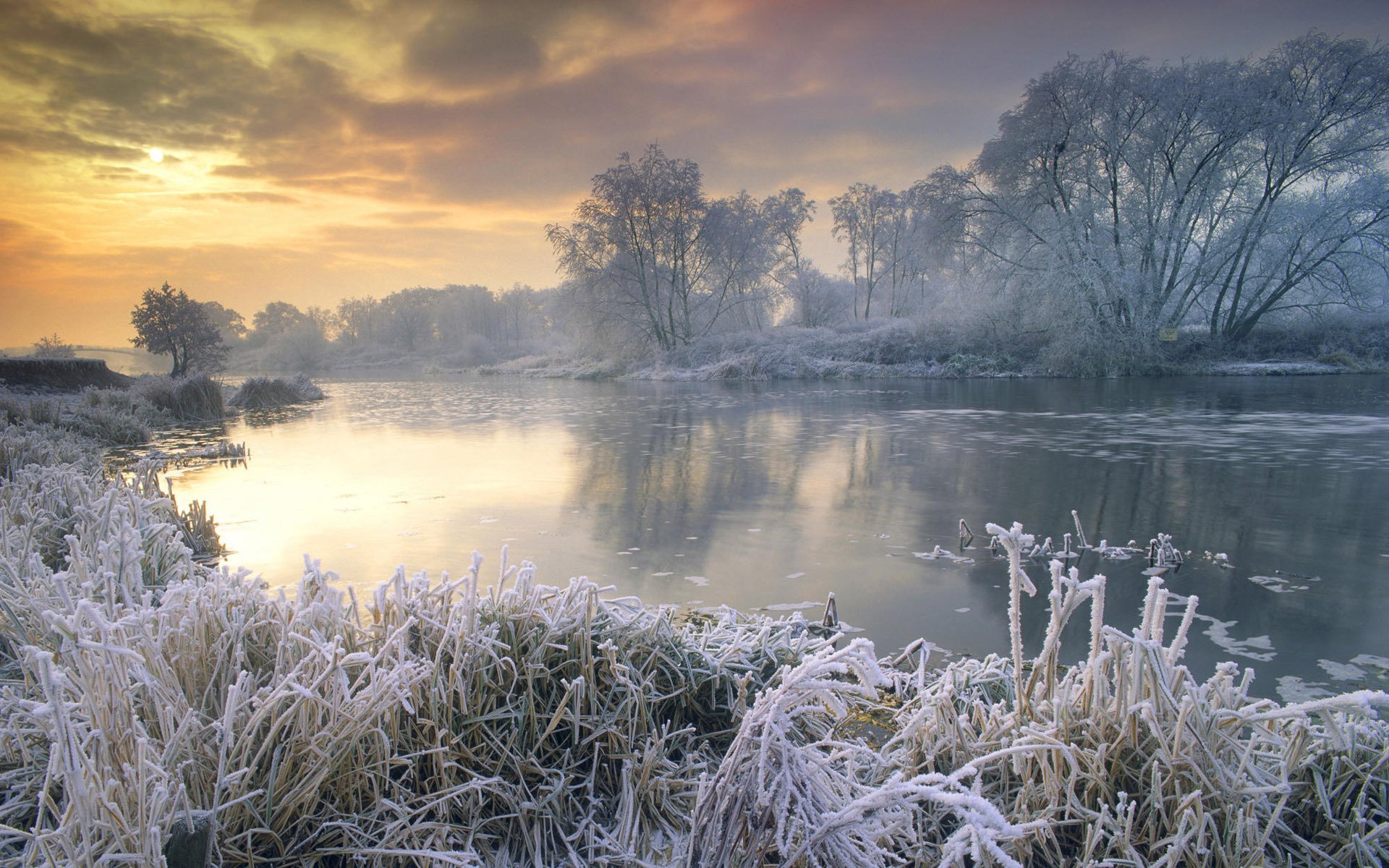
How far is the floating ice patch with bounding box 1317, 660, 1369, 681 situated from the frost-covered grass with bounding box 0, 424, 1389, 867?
1516mm

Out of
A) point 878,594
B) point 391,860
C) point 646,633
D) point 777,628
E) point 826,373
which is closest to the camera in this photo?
point 391,860

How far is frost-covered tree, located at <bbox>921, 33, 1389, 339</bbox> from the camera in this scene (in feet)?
72.6

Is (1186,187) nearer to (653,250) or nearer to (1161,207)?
(1161,207)

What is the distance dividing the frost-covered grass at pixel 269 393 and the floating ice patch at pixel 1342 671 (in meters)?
21.9

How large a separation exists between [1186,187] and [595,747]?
96.5 feet

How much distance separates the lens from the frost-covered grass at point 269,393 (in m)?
19.3

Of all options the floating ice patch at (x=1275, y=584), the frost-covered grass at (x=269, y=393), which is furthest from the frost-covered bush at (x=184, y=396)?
the floating ice patch at (x=1275, y=584)

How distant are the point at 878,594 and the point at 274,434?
1267cm

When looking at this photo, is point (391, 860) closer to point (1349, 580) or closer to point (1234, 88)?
point (1349, 580)

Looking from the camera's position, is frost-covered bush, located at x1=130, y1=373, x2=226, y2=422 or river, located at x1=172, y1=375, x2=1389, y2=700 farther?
frost-covered bush, located at x1=130, y1=373, x2=226, y2=422

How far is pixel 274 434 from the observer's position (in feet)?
42.7

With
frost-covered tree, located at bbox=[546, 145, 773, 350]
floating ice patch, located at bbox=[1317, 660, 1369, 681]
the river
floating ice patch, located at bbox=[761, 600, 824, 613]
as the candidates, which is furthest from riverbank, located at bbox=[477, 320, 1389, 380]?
floating ice patch, located at bbox=[761, 600, 824, 613]

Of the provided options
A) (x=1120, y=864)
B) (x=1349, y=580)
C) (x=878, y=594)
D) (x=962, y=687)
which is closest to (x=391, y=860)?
(x=1120, y=864)

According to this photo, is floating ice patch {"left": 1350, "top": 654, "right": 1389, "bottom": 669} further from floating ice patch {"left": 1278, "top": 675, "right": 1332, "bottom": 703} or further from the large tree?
the large tree
